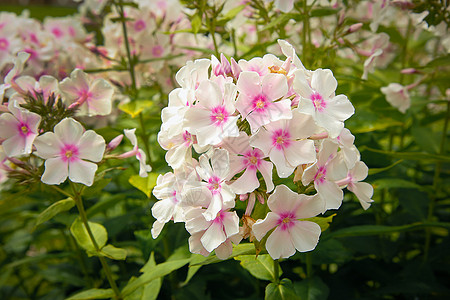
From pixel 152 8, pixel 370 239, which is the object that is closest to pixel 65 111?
pixel 152 8

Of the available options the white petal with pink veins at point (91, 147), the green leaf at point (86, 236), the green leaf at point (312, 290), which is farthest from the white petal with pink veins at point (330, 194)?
the green leaf at point (86, 236)

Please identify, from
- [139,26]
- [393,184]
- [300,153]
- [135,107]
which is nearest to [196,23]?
[135,107]

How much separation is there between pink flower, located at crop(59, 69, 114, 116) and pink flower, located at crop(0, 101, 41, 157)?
160 mm

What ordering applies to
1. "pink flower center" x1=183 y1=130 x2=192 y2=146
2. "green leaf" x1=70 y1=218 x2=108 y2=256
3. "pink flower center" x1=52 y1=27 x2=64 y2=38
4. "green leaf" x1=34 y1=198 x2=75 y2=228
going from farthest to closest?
1. "pink flower center" x1=52 y1=27 x2=64 y2=38
2. "green leaf" x1=70 y1=218 x2=108 y2=256
3. "green leaf" x1=34 y1=198 x2=75 y2=228
4. "pink flower center" x1=183 y1=130 x2=192 y2=146

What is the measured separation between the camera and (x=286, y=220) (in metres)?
0.79

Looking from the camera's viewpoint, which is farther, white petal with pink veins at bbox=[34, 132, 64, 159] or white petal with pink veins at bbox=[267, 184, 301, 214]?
white petal with pink veins at bbox=[34, 132, 64, 159]

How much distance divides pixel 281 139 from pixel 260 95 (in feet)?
0.30

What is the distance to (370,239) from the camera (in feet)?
4.96

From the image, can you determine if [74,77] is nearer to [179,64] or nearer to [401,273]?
[179,64]

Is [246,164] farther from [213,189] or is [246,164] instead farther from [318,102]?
[318,102]

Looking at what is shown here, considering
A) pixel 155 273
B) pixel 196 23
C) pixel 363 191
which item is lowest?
pixel 155 273

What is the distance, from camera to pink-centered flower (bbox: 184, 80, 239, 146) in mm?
760

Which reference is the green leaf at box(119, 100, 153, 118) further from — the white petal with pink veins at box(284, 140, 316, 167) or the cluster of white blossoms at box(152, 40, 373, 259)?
the white petal with pink veins at box(284, 140, 316, 167)

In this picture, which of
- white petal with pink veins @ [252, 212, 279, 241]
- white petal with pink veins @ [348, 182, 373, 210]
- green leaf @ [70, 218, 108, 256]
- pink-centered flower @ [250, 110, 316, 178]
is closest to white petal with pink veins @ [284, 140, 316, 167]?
pink-centered flower @ [250, 110, 316, 178]
